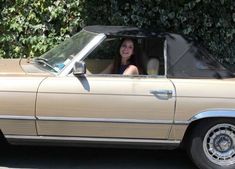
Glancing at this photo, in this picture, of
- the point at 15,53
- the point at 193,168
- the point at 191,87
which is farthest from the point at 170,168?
the point at 15,53

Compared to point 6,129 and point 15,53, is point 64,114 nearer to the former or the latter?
point 6,129

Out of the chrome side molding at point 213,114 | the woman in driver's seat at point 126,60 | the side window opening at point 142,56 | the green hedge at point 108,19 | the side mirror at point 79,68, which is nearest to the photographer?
the side mirror at point 79,68

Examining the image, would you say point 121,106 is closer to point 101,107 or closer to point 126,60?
point 101,107

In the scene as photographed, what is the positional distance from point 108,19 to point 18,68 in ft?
12.4

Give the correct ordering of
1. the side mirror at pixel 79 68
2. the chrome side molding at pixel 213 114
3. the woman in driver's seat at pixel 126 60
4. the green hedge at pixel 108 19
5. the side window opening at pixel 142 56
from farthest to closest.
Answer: the green hedge at pixel 108 19 < the woman in driver's seat at pixel 126 60 < the side window opening at pixel 142 56 < the chrome side molding at pixel 213 114 < the side mirror at pixel 79 68

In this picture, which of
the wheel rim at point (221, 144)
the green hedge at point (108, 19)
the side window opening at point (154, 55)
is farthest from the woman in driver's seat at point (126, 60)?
the green hedge at point (108, 19)

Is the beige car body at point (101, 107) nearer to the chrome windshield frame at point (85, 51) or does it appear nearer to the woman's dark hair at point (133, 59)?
the chrome windshield frame at point (85, 51)

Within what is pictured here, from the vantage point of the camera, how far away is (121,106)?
5.32 meters

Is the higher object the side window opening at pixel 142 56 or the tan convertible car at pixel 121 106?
the side window opening at pixel 142 56

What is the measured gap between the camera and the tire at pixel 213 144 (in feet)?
18.0

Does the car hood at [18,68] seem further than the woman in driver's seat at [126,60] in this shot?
No

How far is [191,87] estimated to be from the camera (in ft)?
17.8

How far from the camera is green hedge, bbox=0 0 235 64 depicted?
9203mm

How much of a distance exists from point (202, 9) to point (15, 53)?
3452 mm
